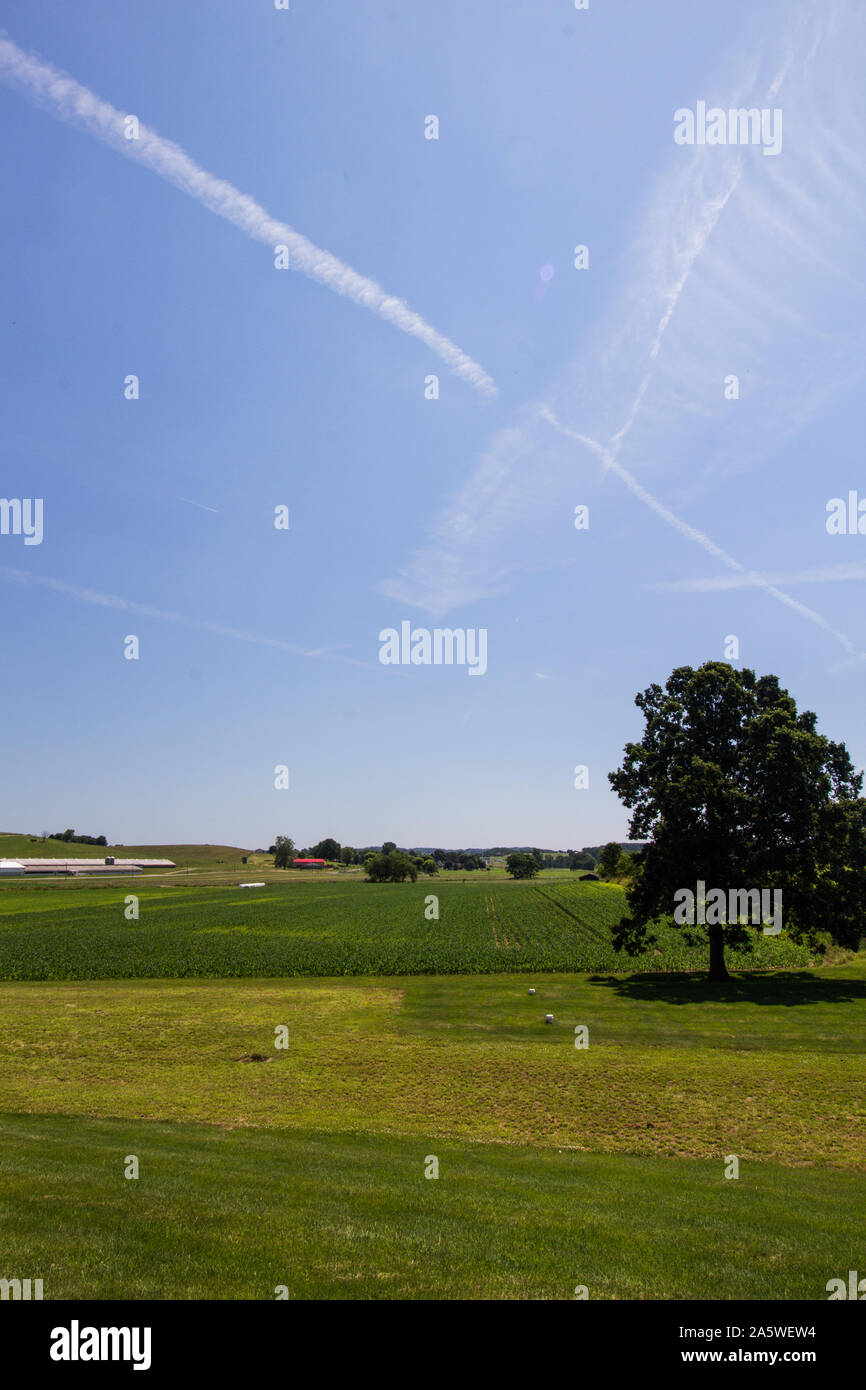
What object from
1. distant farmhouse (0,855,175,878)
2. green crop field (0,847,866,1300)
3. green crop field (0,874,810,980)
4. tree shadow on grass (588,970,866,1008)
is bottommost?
distant farmhouse (0,855,175,878)

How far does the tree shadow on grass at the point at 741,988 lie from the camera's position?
1128 inches

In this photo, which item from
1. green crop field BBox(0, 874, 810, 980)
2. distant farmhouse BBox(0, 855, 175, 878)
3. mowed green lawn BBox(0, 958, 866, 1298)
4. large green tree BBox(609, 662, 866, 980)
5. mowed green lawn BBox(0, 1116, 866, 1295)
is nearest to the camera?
mowed green lawn BBox(0, 1116, 866, 1295)

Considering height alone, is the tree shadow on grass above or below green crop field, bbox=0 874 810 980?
above

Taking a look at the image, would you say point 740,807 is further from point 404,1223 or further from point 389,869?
point 389,869

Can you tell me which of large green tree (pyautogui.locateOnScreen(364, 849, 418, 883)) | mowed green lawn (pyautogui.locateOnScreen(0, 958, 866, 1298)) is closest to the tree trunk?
mowed green lawn (pyautogui.locateOnScreen(0, 958, 866, 1298))

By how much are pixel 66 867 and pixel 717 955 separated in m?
182

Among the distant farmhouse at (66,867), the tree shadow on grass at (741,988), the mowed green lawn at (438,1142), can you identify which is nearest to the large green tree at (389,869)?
the distant farmhouse at (66,867)

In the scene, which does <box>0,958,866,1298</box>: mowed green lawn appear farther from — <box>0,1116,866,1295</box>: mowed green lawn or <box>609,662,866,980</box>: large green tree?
<box>609,662,866,980</box>: large green tree

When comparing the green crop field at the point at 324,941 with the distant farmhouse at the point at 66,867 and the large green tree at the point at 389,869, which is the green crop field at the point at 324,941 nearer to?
the large green tree at the point at 389,869

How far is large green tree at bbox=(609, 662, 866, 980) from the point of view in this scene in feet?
105

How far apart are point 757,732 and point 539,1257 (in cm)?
2920

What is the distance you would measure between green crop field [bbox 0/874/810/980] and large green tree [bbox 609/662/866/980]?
16.3 feet
